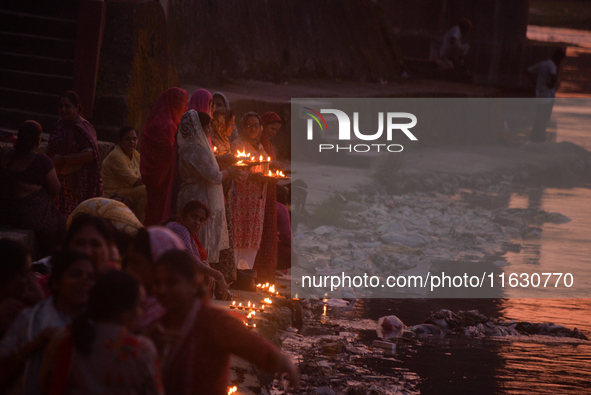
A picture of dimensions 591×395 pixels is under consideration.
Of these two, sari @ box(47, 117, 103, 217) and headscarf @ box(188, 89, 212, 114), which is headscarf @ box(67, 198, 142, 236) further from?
headscarf @ box(188, 89, 212, 114)

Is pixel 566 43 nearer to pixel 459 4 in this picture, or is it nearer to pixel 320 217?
pixel 459 4

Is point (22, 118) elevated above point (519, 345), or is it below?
above

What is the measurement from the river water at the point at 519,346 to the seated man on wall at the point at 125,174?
7.42ft

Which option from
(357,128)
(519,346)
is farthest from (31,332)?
(357,128)

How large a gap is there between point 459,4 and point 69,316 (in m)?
18.3

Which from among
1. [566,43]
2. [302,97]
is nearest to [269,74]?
[302,97]

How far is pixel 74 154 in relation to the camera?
547 centimetres

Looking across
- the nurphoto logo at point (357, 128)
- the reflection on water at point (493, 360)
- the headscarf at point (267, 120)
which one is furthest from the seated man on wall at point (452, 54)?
the headscarf at point (267, 120)

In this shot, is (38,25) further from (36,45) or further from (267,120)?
(267,120)

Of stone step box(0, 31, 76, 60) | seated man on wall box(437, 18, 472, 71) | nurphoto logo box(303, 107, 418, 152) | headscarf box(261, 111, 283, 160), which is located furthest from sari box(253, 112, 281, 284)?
seated man on wall box(437, 18, 472, 71)

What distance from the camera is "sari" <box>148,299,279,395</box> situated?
2.36 metres

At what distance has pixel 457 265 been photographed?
10.1m

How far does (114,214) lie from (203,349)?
1.62 meters

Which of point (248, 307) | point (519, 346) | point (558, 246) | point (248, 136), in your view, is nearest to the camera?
point (248, 307)
